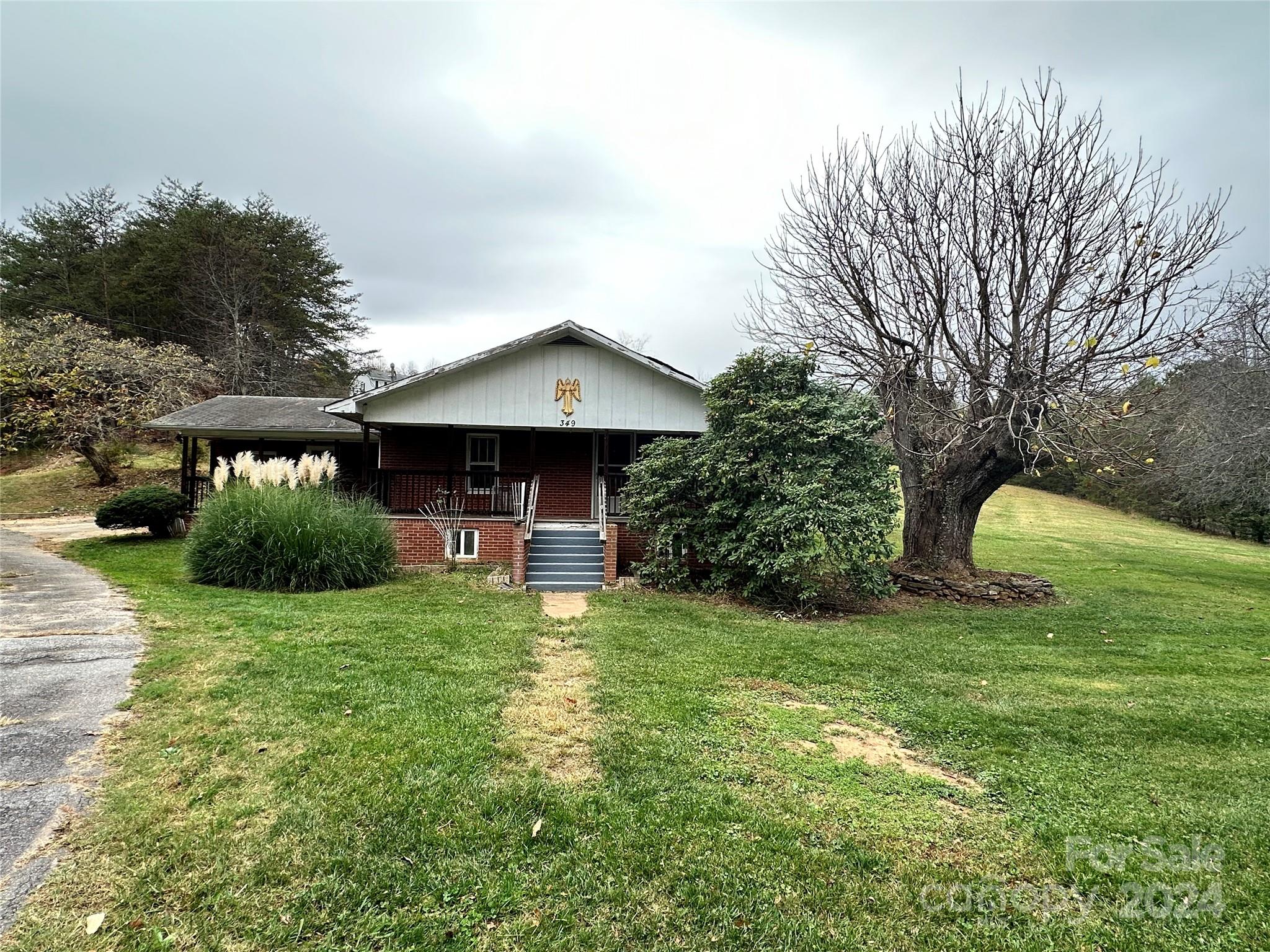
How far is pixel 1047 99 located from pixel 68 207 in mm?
43433

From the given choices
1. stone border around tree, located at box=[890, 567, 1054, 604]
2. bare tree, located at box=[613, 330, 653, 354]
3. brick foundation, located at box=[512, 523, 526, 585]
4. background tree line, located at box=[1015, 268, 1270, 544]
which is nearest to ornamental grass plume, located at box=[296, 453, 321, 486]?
brick foundation, located at box=[512, 523, 526, 585]

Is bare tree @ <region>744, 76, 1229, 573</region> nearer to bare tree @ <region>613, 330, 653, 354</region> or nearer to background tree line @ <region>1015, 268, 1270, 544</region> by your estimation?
background tree line @ <region>1015, 268, 1270, 544</region>

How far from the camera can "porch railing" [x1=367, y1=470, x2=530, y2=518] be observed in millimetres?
13555

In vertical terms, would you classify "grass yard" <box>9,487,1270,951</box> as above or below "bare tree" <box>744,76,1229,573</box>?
below

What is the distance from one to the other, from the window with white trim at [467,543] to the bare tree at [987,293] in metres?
7.79

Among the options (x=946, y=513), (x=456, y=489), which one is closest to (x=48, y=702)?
(x=456, y=489)

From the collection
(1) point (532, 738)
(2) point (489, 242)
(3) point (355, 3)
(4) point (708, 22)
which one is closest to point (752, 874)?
(1) point (532, 738)

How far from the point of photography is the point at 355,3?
10719 millimetres

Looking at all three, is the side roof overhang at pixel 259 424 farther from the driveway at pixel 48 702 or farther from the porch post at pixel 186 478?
the driveway at pixel 48 702

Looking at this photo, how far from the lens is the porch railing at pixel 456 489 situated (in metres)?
13.6

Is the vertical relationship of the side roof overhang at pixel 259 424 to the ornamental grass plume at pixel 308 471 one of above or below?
above

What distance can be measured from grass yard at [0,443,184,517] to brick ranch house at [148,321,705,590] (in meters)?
11.2

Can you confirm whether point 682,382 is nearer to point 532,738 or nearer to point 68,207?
point 532,738

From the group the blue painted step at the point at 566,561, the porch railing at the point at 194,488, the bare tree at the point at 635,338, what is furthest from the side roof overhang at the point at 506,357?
the bare tree at the point at 635,338
